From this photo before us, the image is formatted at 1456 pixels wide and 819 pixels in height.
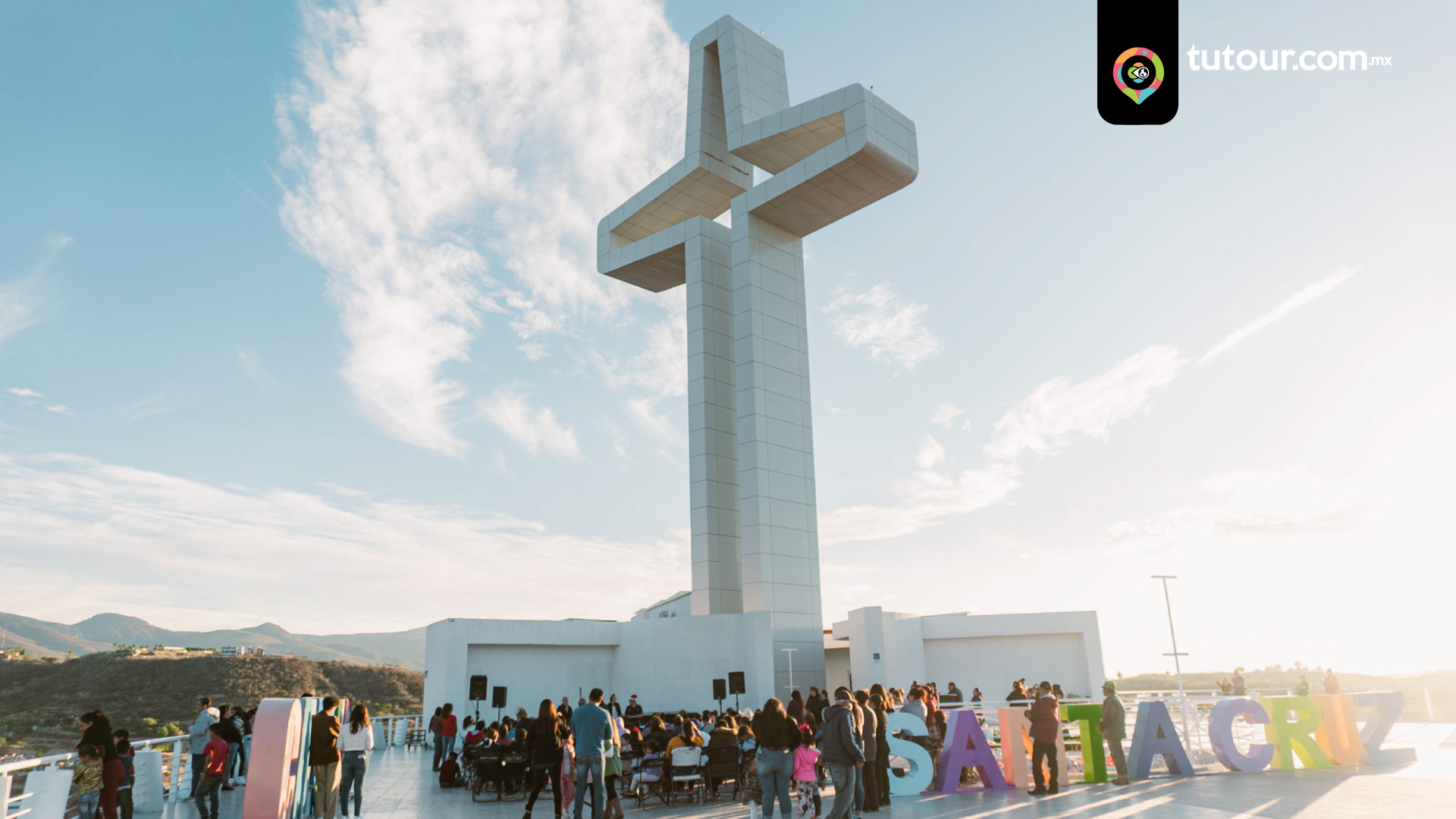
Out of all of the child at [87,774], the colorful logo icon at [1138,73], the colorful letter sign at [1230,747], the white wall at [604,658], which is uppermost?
the colorful logo icon at [1138,73]

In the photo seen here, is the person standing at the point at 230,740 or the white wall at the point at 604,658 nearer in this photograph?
the person standing at the point at 230,740

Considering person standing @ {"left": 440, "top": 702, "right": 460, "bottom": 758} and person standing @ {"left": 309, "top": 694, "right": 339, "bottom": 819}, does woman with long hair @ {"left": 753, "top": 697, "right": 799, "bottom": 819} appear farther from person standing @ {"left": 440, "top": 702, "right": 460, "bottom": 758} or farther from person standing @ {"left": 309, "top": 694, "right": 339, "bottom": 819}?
person standing @ {"left": 440, "top": 702, "right": 460, "bottom": 758}

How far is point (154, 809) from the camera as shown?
43.4 feet

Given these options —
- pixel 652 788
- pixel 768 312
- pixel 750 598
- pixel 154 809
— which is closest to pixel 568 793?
pixel 652 788

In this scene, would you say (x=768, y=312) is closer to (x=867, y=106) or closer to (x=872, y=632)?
(x=867, y=106)

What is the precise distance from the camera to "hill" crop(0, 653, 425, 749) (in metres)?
59.4

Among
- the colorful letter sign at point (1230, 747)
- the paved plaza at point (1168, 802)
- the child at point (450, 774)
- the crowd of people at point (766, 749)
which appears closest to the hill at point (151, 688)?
the child at point (450, 774)

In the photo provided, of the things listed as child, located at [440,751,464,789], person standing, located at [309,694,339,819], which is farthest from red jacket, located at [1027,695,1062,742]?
child, located at [440,751,464,789]

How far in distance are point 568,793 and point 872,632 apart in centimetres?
2000

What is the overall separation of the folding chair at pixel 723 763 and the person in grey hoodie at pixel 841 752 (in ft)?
10.2

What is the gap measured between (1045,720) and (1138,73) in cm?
1235

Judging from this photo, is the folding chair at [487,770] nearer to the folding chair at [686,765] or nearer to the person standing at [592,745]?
the folding chair at [686,765]

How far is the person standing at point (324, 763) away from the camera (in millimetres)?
10984

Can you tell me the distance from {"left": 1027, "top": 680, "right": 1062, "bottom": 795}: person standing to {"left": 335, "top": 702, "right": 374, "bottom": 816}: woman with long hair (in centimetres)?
953
